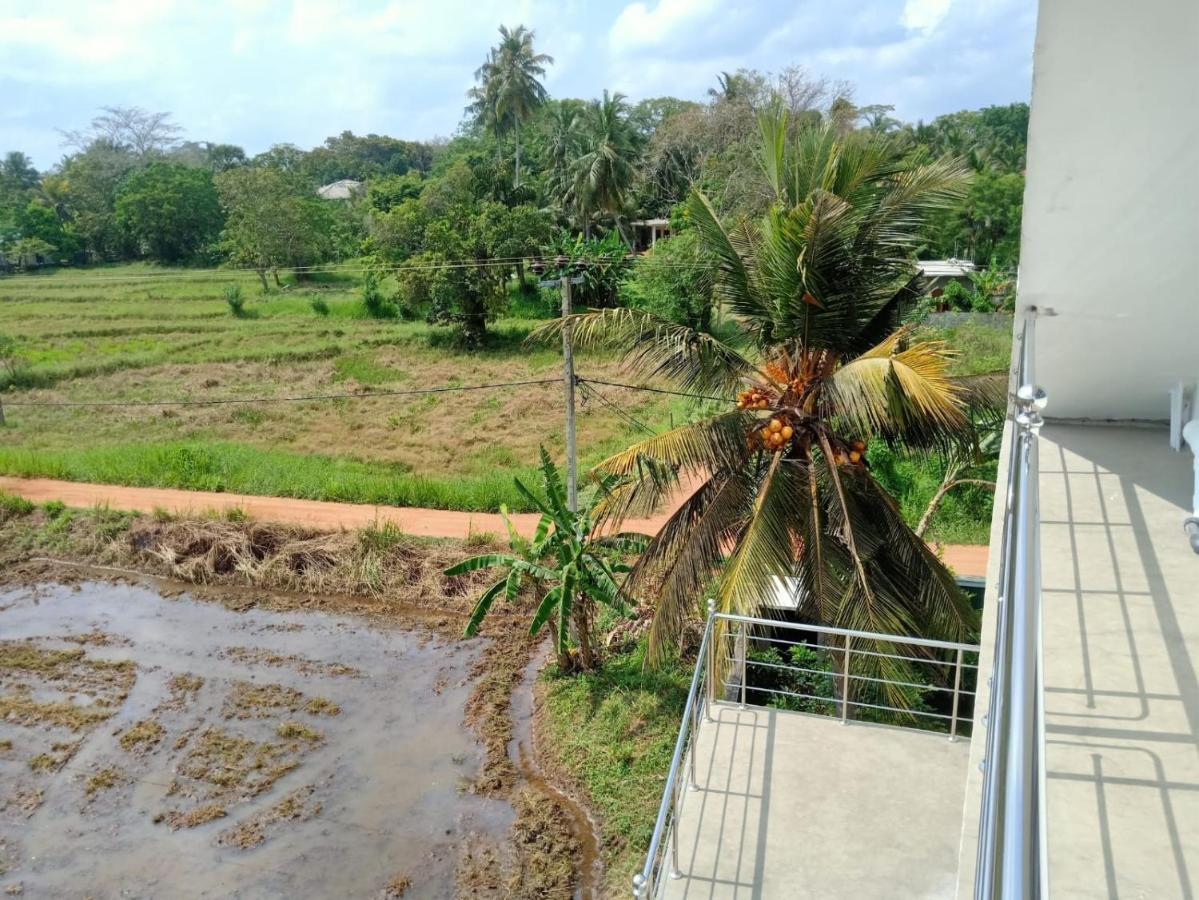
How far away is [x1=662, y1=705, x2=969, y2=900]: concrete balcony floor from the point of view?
4.44 m

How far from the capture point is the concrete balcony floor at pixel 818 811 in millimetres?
4438

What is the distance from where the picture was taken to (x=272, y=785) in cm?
823

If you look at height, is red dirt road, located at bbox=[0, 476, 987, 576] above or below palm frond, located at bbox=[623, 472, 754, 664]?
below

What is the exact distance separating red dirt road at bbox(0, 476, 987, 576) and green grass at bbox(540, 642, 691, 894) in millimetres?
3879

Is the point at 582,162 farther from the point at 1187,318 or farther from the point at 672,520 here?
the point at 1187,318

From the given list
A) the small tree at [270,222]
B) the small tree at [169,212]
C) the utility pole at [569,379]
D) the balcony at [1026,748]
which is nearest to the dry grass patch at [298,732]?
the utility pole at [569,379]

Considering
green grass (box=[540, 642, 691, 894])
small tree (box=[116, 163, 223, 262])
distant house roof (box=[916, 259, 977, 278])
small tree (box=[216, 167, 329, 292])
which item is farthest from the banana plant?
small tree (box=[116, 163, 223, 262])

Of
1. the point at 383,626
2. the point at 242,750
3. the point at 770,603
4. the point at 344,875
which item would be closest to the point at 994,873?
the point at 770,603

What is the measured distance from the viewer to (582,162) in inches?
1296

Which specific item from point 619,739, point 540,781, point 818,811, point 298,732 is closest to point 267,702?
point 298,732

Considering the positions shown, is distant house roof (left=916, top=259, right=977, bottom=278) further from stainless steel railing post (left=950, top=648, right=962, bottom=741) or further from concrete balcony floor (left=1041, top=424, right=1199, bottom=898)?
concrete balcony floor (left=1041, top=424, right=1199, bottom=898)

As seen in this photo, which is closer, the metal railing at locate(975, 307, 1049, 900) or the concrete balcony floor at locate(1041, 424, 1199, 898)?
the metal railing at locate(975, 307, 1049, 900)

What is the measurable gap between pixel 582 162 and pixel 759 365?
1067 inches

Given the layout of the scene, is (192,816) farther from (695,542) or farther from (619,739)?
(695,542)
